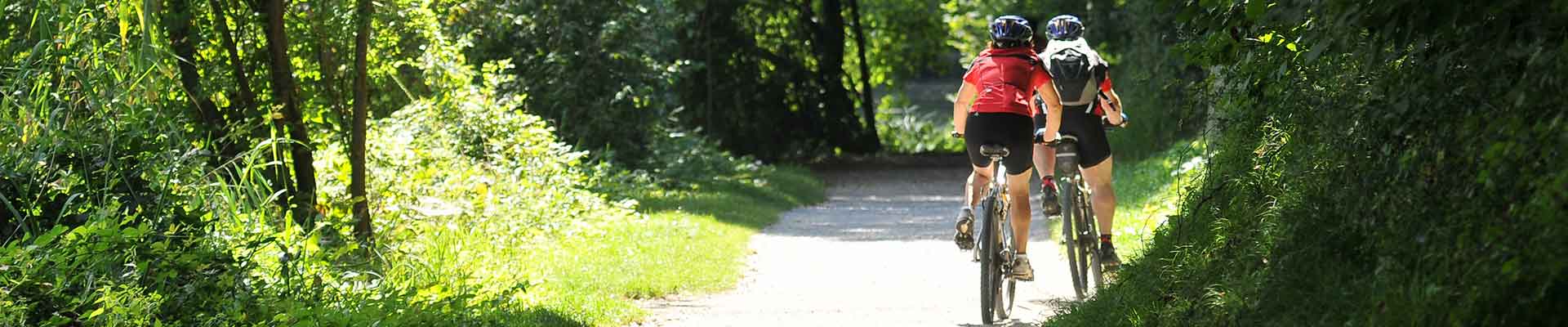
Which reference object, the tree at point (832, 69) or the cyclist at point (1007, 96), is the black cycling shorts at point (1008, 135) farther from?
the tree at point (832, 69)

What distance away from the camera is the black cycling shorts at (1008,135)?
7.83 meters

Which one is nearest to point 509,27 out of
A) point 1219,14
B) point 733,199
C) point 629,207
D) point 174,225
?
point 733,199

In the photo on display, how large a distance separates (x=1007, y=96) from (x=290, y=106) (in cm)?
346

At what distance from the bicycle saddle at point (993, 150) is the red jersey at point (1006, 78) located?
0.51 ft

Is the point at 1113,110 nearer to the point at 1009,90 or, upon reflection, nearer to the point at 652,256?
the point at 1009,90

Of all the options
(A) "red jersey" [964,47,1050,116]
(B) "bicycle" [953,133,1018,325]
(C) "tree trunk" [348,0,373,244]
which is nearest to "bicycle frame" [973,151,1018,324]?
(B) "bicycle" [953,133,1018,325]

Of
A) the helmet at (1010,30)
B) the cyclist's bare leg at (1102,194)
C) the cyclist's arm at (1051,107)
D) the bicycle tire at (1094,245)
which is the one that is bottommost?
the bicycle tire at (1094,245)

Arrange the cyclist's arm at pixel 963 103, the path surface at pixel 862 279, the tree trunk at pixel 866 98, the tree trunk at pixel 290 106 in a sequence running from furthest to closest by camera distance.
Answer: the tree trunk at pixel 866 98 < the path surface at pixel 862 279 < the tree trunk at pixel 290 106 < the cyclist's arm at pixel 963 103

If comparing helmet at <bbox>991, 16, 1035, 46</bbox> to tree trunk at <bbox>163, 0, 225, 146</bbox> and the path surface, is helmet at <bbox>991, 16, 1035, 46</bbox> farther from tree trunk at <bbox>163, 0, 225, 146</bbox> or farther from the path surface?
tree trunk at <bbox>163, 0, 225, 146</bbox>

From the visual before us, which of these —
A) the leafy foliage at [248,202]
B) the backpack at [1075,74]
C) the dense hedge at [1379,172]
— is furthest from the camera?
the backpack at [1075,74]

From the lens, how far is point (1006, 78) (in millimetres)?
7758

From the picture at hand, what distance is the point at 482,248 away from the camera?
10.1 m

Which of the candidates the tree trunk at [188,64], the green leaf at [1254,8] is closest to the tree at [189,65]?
the tree trunk at [188,64]

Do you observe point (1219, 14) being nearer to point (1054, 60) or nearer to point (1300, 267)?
point (1300, 267)
